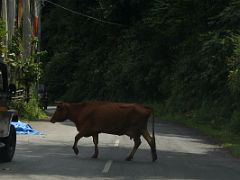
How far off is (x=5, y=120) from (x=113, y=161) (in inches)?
119

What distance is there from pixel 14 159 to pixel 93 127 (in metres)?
2.15

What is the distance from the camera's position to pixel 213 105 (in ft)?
122

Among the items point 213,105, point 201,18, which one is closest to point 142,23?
point 201,18

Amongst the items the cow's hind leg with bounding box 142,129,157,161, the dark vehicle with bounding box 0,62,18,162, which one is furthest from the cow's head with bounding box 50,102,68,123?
the cow's hind leg with bounding box 142,129,157,161

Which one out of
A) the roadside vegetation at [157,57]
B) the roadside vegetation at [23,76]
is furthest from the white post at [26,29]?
the roadside vegetation at [157,57]

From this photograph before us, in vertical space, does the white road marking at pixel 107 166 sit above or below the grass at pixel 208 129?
above

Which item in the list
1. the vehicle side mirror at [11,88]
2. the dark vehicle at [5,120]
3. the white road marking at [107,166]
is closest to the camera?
the white road marking at [107,166]

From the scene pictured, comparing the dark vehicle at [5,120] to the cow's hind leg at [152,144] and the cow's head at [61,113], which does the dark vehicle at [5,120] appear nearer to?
the cow's head at [61,113]

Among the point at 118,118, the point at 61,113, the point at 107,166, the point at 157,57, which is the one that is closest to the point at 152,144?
the point at 118,118

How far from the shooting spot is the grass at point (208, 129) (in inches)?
899

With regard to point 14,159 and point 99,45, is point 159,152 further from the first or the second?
point 99,45

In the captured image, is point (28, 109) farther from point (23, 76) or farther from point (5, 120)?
point (5, 120)

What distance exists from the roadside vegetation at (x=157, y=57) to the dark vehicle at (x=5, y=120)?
771 centimetres

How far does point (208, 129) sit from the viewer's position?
1235 inches
